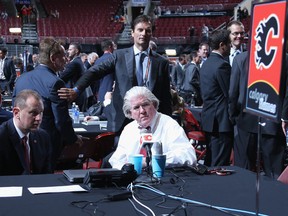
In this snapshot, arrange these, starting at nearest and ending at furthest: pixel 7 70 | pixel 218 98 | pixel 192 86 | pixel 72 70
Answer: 1. pixel 218 98
2. pixel 72 70
3. pixel 192 86
4. pixel 7 70

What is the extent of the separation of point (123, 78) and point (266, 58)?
95.5 inches

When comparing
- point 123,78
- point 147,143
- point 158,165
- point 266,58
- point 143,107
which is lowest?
point 158,165

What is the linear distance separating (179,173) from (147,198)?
57cm

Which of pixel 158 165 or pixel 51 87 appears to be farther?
pixel 51 87

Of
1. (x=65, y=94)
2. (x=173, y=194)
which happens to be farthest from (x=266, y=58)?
(x=65, y=94)

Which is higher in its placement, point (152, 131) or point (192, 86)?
point (152, 131)

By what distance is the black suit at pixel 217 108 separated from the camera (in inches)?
168

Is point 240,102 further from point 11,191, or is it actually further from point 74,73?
point 74,73

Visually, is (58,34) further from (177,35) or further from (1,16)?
(177,35)

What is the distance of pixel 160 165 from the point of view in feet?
8.37

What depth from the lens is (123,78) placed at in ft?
12.4

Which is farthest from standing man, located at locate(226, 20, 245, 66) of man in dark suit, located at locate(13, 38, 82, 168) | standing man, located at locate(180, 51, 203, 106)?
standing man, located at locate(180, 51, 203, 106)

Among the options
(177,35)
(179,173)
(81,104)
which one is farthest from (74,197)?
(177,35)

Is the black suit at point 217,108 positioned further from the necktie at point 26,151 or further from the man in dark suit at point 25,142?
the necktie at point 26,151
